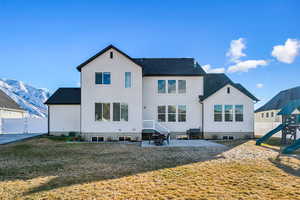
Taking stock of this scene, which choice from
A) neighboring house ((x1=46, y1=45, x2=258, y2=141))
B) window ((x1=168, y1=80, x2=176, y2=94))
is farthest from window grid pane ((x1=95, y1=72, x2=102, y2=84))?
window ((x1=168, y1=80, x2=176, y2=94))

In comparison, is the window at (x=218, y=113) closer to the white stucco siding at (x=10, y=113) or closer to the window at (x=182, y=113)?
the window at (x=182, y=113)

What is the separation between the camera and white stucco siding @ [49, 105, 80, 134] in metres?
16.9

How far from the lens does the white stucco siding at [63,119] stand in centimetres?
1688

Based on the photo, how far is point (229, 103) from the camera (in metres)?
15.7

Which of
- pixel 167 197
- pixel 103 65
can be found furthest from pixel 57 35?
pixel 167 197

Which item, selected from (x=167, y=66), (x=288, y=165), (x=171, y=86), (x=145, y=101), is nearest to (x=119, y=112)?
(x=145, y=101)

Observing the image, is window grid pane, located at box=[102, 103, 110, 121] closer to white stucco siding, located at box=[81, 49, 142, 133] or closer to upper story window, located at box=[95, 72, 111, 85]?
white stucco siding, located at box=[81, 49, 142, 133]

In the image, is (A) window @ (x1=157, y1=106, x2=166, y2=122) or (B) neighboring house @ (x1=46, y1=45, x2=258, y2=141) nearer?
(B) neighboring house @ (x1=46, y1=45, x2=258, y2=141)

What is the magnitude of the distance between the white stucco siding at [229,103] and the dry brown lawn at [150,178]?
24.2 feet

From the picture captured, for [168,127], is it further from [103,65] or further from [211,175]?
[211,175]

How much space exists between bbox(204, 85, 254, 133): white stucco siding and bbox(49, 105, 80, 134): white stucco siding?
1293cm

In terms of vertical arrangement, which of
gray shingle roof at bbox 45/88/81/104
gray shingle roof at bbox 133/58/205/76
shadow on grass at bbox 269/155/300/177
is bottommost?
shadow on grass at bbox 269/155/300/177

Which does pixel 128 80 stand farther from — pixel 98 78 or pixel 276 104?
pixel 276 104

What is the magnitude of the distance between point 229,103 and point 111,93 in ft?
35.9
